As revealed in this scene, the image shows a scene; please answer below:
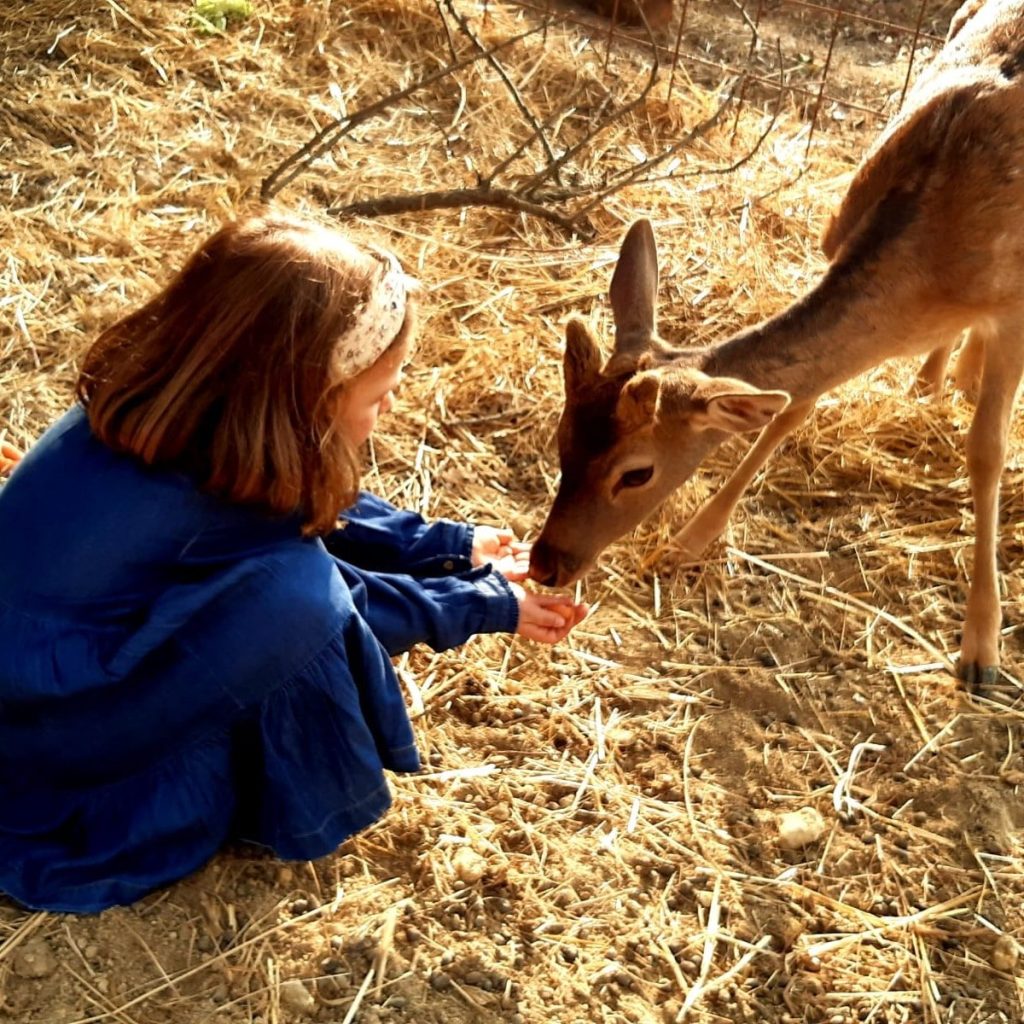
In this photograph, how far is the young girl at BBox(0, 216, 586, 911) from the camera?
302 cm

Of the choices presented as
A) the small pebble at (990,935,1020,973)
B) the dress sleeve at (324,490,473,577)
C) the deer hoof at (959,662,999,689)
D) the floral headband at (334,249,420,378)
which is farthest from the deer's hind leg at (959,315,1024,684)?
the floral headband at (334,249,420,378)

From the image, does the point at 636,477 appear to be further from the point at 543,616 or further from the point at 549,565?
the point at 543,616

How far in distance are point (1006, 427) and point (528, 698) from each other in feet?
6.78

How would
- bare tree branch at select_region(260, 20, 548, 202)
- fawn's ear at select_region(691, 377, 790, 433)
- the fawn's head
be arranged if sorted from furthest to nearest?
bare tree branch at select_region(260, 20, 548, 202) → the fawn's head → fawn's ear at select_region(691, 377, 790, 433)

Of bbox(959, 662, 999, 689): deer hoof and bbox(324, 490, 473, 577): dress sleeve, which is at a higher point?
bbox(324, 490, 473, 577): dress sleeve

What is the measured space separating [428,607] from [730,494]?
195 cm

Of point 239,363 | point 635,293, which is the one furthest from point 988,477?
point 239,363

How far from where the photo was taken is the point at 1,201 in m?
6.14

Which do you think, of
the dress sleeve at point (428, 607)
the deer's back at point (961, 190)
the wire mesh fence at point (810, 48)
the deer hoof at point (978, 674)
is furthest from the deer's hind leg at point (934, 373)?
the dress sleeve at point (428, 607)

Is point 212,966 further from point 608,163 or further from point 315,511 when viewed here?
point 608,163

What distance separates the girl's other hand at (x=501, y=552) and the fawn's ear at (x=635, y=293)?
28.8 inches

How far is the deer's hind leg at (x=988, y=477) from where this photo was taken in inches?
184

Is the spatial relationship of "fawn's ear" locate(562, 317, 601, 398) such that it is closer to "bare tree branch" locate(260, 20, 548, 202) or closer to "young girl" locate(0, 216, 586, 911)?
"young girl" locate(0, 216, 586, 911)

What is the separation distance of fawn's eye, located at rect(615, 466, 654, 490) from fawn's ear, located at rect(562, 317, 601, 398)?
0.33 meters
